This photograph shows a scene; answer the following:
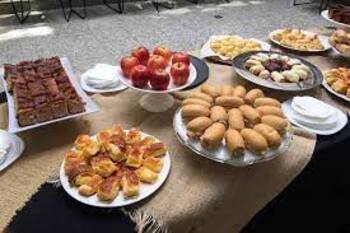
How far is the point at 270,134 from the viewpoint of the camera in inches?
32.4

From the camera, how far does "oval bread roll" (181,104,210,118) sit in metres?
0.88

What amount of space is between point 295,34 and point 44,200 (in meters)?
1.16

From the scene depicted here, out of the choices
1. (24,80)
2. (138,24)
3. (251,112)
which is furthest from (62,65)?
(138,24)

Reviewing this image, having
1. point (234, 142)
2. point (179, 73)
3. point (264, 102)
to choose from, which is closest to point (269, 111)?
point (264, 102)

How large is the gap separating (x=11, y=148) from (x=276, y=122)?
23.3 inches

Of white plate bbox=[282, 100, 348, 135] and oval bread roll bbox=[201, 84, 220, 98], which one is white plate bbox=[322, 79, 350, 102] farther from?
oval bread roll bbox=[201, 84, 220, 98]

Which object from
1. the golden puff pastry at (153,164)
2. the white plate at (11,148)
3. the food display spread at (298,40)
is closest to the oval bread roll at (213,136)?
the golden puff pastry at (153,164)

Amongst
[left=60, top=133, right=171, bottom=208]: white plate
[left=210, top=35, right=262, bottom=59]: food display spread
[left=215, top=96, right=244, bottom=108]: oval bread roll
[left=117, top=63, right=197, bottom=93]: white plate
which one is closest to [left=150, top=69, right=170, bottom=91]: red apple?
[left=117, top=63, right=197, bottom=93]: white plate

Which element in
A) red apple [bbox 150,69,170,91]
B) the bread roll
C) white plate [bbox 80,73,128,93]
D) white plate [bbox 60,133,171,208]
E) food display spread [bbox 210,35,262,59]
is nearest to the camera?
white plate [bbox 60,133,171,208]

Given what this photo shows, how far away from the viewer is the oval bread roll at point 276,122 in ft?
2.78

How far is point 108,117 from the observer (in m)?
1.03

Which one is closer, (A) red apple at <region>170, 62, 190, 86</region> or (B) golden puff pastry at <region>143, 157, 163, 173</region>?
(B) golden puff pastry at <region>143, 157, 163, 173</region>

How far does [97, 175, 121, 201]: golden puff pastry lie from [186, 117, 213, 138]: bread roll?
0.19 meters

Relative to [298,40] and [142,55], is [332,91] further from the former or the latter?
[142,55]
